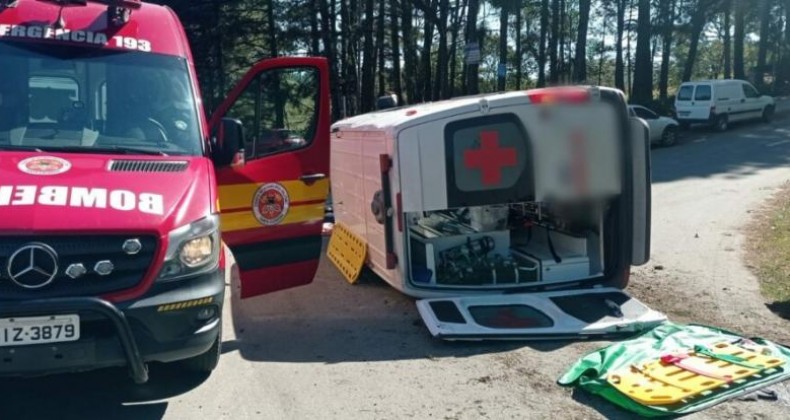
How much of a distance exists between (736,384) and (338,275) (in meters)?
4.47

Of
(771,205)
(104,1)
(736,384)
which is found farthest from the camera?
(771,205)

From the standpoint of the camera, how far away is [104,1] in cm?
557

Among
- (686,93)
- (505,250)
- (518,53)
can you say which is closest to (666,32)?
(518,53)

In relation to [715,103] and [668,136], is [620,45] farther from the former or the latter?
[668,136]

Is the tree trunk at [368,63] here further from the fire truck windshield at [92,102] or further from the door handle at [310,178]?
the fire truck windshield at [92,102]

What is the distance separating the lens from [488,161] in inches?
248

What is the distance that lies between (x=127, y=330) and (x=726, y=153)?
19912 mm

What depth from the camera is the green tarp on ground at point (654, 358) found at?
4.38 meters

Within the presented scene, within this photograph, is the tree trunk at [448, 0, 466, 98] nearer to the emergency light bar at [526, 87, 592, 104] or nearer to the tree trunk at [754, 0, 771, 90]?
the tree trunk at [754, 0, 771, 90]

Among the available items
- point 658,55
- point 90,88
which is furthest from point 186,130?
point 658,55

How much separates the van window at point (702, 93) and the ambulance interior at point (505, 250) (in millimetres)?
20548

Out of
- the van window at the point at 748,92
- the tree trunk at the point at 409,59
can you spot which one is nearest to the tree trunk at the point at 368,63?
the tree trunk at the point at 409,59

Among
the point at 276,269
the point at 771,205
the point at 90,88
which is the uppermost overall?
the point at 90,88

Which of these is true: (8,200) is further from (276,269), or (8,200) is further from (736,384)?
(736,384)
